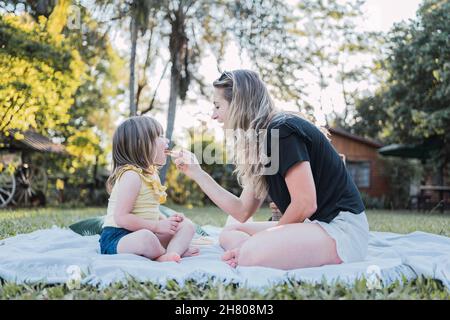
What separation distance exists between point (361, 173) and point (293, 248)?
17.9 m

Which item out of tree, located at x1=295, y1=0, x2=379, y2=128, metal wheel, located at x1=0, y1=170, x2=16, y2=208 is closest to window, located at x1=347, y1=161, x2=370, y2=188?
tree, located at x1=295, y1=0, x2=379, y2=128

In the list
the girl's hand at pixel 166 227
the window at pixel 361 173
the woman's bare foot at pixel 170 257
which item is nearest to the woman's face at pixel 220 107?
the girl's hand at pixel 166 227

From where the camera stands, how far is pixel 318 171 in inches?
105

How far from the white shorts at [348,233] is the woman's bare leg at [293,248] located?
3 centimetres

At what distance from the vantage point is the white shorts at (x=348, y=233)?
2.62 m

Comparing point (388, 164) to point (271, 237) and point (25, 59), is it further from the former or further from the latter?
point (271, 237)

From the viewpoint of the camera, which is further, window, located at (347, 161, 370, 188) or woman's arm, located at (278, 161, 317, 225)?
window, located at (347, 161, 370, 188)

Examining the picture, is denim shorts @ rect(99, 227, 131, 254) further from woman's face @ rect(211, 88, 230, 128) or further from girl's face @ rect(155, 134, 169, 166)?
woman's face @ rect(211, 88, 230, 128)

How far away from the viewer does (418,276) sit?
2486mm

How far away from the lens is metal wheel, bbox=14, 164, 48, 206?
12835mm

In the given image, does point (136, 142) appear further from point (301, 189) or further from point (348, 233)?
point (348, 233)

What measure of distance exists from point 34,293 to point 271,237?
1132mm

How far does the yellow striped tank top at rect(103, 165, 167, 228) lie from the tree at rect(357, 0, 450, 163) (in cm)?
1156

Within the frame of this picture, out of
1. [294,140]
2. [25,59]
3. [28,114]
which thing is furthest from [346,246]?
[25,59]
